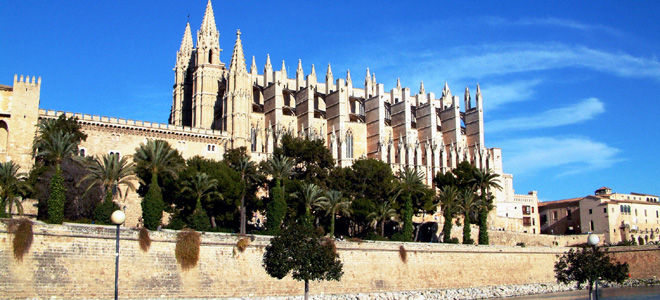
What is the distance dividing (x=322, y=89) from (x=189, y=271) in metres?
40.6

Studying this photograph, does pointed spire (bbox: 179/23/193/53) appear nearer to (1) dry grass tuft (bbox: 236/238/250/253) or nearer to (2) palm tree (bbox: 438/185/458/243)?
(2) palm tree (bbox: 438/185/458/243)

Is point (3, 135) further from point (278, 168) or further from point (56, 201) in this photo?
point (278, 168)

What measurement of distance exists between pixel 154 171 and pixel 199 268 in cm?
834

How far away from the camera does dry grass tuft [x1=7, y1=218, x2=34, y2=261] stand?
2666 cm

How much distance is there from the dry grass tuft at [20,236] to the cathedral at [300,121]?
1746cm

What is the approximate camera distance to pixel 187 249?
3103 cm

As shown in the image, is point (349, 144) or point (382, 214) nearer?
point (382, 214)

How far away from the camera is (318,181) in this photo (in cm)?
4722

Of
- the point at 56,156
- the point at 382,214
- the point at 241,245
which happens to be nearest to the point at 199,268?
the point at 241,245

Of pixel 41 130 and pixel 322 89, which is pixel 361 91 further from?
pixel 41 130

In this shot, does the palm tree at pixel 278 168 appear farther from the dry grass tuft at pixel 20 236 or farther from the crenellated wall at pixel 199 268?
the dry grass tuft at pixel 20 236

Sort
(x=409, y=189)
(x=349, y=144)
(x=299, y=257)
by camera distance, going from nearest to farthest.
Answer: (x=299, y=257), (x=409, y=189), (x=349, y=144)

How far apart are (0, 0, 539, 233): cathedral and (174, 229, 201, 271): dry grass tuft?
14.3m

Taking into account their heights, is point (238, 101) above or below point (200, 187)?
above
